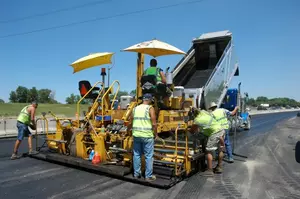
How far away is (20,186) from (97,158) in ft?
5.52

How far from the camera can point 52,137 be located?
7574mm

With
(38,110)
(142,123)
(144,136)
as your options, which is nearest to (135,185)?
(144,136)

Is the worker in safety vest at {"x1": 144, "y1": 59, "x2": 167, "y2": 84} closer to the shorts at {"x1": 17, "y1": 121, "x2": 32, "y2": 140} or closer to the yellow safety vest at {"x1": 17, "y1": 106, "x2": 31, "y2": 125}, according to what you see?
the yellow safety vest at {"x1": 17, "y1": 106, "x2": 31, "y2": 125}

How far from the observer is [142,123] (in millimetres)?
5195

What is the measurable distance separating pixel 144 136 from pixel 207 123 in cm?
161

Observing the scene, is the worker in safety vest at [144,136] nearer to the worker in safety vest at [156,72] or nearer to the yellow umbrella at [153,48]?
the worker in safety vest at [156,72]

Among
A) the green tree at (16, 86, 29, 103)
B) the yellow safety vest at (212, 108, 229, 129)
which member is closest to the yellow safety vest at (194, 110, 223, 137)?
the yellow safety vest at (212, 108, 229, 129)

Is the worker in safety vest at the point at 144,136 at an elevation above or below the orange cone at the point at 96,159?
above

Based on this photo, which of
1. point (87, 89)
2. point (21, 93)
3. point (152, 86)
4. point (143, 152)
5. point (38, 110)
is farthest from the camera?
point (21, 93)

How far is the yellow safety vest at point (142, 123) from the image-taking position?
16.9 ft

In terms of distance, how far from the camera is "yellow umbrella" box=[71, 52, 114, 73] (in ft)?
25.2

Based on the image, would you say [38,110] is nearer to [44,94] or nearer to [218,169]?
[218,169]

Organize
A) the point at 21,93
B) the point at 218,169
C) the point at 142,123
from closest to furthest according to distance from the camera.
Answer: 1. the point at 142,123
2. the point at 218,169
3. the point at 21,93

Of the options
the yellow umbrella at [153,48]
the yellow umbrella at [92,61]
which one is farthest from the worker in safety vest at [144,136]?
the yellow umbrella at [92,61]
